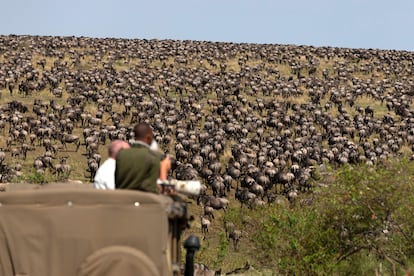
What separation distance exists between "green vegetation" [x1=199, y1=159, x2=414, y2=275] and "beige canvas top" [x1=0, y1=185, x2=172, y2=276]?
41.8ft

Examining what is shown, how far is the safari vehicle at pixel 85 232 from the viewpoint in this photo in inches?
288

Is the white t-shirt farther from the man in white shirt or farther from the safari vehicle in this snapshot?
the safari vehicle

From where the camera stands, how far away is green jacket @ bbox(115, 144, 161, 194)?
8297mm

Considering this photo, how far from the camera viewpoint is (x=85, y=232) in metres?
7.37

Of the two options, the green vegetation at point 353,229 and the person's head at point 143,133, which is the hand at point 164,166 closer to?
the person's head at point 143,133

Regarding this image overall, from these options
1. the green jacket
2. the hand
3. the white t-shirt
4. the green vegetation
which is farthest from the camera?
the green vegetation

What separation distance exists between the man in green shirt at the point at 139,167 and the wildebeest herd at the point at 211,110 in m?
24.8

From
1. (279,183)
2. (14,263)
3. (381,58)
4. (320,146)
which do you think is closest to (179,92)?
(320,146)

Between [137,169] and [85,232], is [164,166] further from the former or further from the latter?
[85,232]

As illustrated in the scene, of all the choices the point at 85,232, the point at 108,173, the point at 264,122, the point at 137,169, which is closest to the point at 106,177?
the point at 108,173

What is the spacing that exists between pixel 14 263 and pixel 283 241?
48.0ft

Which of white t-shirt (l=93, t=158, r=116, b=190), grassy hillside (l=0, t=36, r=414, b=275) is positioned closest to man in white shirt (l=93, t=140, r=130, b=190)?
white t-shirt (l=93, t=158, r=116, b=190)

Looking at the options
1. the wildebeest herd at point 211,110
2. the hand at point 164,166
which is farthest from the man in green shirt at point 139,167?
the wildebeest herd at point 211,110

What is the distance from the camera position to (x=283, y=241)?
21.5 metres
